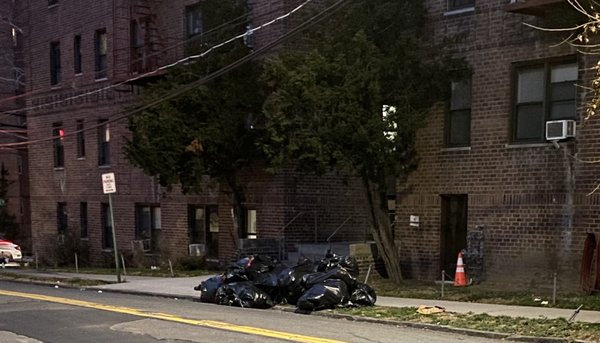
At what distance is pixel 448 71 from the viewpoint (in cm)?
1380

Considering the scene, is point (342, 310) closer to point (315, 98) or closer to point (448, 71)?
point (315, 98)

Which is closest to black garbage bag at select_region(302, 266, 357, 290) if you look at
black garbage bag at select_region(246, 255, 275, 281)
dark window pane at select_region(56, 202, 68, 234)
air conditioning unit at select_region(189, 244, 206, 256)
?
black garbage bag at select_region(246, 255, 275, 281)

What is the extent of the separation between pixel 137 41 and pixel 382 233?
12.7 m

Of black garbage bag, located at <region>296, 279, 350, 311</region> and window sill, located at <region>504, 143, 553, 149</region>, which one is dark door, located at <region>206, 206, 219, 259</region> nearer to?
black garbage bag, located at <region>296, 279, 350, 311</region>

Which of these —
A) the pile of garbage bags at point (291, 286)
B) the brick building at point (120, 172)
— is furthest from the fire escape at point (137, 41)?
the pile of garbage bags at point (291, 286)

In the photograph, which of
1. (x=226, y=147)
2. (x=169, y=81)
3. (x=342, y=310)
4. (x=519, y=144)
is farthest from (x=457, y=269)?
(x=169, y=81)

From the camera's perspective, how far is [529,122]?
1302 cm

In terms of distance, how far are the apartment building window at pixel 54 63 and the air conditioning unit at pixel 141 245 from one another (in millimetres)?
8513

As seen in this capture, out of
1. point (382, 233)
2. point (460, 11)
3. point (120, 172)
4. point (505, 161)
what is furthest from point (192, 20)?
point (505, 161)

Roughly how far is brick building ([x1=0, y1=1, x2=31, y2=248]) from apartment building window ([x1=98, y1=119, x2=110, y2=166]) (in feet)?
29.8

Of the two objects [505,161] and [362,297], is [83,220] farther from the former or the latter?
[505,161]

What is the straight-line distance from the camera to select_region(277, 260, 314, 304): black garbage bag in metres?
11.7

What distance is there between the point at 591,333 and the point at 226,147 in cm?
1126

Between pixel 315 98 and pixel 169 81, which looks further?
pixel 169 81
